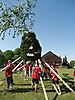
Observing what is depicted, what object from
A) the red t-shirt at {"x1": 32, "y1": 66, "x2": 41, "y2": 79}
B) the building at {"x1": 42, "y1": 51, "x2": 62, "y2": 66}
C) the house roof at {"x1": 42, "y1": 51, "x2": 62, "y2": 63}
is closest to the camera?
the red t-shirt at {"x1": 32, "y1": 66, "x2": 41, "y2": 79}

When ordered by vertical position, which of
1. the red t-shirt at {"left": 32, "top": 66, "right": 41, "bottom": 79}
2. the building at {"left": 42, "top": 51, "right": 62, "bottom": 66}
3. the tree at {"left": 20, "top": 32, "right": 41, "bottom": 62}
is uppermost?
the building at {"left": 42, "top": 51, "right": 62, "bottom": 66}

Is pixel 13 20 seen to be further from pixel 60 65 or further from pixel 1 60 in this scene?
pixel 60 65

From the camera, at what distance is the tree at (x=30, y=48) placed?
10.6 metres

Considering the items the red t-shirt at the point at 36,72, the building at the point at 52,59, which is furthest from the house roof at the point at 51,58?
the red t-shirt at the point at 36,72

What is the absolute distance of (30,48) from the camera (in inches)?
417

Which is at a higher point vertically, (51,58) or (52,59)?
(51,58)

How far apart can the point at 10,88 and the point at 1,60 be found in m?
44.3

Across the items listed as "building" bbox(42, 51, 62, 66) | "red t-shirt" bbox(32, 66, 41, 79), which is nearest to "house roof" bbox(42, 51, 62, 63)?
"building" bbox(42, 51, 62, 66)

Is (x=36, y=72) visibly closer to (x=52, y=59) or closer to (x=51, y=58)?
(x=52, y=59)

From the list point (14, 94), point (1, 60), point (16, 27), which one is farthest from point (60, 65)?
point (14, 94)

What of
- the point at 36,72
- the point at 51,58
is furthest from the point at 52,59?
the point at 36,72

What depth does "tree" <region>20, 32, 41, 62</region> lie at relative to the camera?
34.7ft

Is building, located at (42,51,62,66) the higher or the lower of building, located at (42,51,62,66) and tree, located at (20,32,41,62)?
the higher

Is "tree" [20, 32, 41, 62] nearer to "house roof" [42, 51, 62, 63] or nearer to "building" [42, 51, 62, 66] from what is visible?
"building" [42, 51, 62, 66]
